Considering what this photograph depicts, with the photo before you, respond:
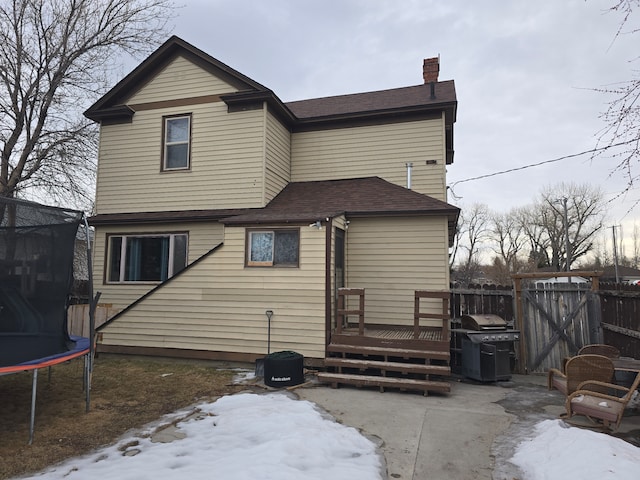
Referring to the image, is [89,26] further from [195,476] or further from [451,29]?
[195,476]

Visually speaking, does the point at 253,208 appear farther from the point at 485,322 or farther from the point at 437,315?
the point at 485,322

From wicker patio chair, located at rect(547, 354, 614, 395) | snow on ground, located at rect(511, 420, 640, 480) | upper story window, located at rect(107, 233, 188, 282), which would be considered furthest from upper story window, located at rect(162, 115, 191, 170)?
snow on ground, located at rect(511, 420, 640, 480)

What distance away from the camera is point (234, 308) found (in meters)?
7.94

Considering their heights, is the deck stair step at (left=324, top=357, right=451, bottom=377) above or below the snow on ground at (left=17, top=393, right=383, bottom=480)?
above

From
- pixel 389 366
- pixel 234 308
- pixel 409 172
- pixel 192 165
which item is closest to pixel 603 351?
pixel 389 366

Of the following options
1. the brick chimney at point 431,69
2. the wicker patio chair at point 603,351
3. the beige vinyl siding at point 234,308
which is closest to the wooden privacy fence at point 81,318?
the beige vinyl siding at point 234,308

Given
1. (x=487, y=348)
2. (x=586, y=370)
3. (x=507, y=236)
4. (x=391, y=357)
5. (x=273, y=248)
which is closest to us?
(x=586, y=370)

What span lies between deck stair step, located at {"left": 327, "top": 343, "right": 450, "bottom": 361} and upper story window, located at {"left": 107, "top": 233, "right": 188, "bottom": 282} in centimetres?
484

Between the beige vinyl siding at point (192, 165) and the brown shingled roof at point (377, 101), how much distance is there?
7.24 ft

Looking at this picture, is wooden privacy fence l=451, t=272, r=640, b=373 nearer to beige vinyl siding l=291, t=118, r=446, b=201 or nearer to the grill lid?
the grill lid

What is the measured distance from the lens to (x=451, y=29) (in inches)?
353

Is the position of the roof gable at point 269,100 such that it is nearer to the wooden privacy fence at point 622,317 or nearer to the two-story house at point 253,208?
the two-story house at point 253,208

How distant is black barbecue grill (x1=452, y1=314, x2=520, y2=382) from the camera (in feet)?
22.6

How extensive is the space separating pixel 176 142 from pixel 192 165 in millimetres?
867
